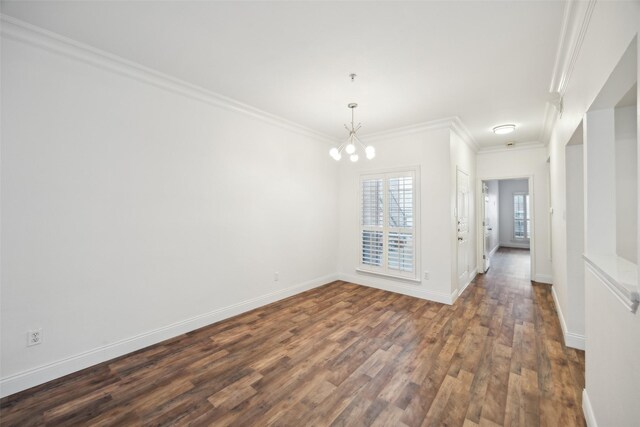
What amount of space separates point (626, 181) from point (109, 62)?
4.19m

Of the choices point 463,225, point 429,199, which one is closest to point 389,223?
point 429,199

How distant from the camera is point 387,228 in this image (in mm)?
4445

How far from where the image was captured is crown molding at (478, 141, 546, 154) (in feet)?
Result: 16.7

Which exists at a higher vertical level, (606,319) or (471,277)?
(606,319)

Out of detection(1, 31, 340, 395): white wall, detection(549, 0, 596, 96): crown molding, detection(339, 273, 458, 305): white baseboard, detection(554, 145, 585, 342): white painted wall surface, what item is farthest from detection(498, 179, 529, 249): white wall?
detection(1, 31, 340, 395): white wall

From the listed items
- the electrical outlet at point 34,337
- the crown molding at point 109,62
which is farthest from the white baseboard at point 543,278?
the electrical outlet at point 34,337

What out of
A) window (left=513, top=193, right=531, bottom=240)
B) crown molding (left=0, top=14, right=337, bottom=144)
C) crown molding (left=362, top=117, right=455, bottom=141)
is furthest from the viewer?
window (left=513, top=193, right=531, bottom=240)

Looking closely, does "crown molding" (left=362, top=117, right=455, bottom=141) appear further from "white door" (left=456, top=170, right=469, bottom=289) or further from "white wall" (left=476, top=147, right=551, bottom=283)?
"white wall" (left=476, top=147, right=551, bottom=283)

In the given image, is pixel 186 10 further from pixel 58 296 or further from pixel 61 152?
pixel 58 296

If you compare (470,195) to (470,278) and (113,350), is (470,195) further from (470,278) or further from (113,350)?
(113,350)

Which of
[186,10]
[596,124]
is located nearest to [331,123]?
[186,10]

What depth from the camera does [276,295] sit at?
3.90m

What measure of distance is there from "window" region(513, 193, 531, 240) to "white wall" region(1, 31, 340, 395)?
9.51 metres

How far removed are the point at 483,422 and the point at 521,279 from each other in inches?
178
